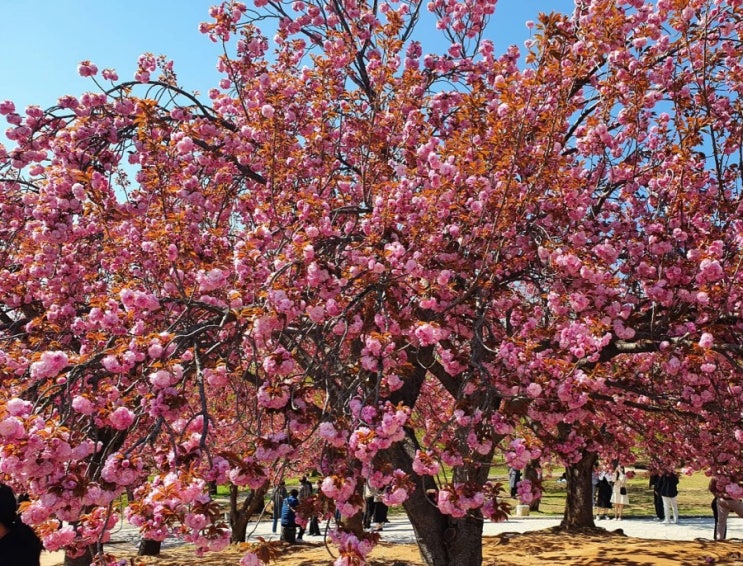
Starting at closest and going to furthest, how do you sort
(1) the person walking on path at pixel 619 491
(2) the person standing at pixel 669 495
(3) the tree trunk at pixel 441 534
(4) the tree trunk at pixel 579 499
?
(3) the tree trunk at pixel 441 534, (4) the tree trunk at pixel 579 499, (2) the person standing at pixel 669 495, (1) the person walking on path at pixel 619 491

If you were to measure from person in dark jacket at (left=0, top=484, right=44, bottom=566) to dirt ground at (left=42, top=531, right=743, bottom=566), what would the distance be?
491 cm

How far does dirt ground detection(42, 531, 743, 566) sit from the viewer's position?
9109 mm

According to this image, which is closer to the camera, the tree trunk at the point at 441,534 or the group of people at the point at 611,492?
the tree trunk at the point at 441,534

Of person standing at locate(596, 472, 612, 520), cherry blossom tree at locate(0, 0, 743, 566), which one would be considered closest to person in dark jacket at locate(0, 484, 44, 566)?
cherry blossom tree at locate(0, 0, 743, 566)

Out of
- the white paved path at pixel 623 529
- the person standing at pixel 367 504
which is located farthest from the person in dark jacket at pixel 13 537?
the white paved path at pixel 623 529

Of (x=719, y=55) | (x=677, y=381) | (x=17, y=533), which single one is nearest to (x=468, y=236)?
(x=677, y=381)

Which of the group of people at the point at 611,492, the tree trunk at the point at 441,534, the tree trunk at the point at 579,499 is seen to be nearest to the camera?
the tree trunk at the point at 441,534

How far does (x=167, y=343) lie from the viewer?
3762mm

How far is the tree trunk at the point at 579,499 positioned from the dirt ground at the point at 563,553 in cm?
46

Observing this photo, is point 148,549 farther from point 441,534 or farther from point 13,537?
point 13,537

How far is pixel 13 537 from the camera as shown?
3.62 m

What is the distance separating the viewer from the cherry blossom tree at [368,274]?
3666 millimetres

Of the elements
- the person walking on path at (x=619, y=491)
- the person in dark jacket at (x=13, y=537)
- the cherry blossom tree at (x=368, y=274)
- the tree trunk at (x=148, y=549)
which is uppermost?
the cherry blossom tree at (x=368, y=274)

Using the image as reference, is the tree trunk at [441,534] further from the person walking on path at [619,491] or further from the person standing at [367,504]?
the person walking on path at [619,491]
